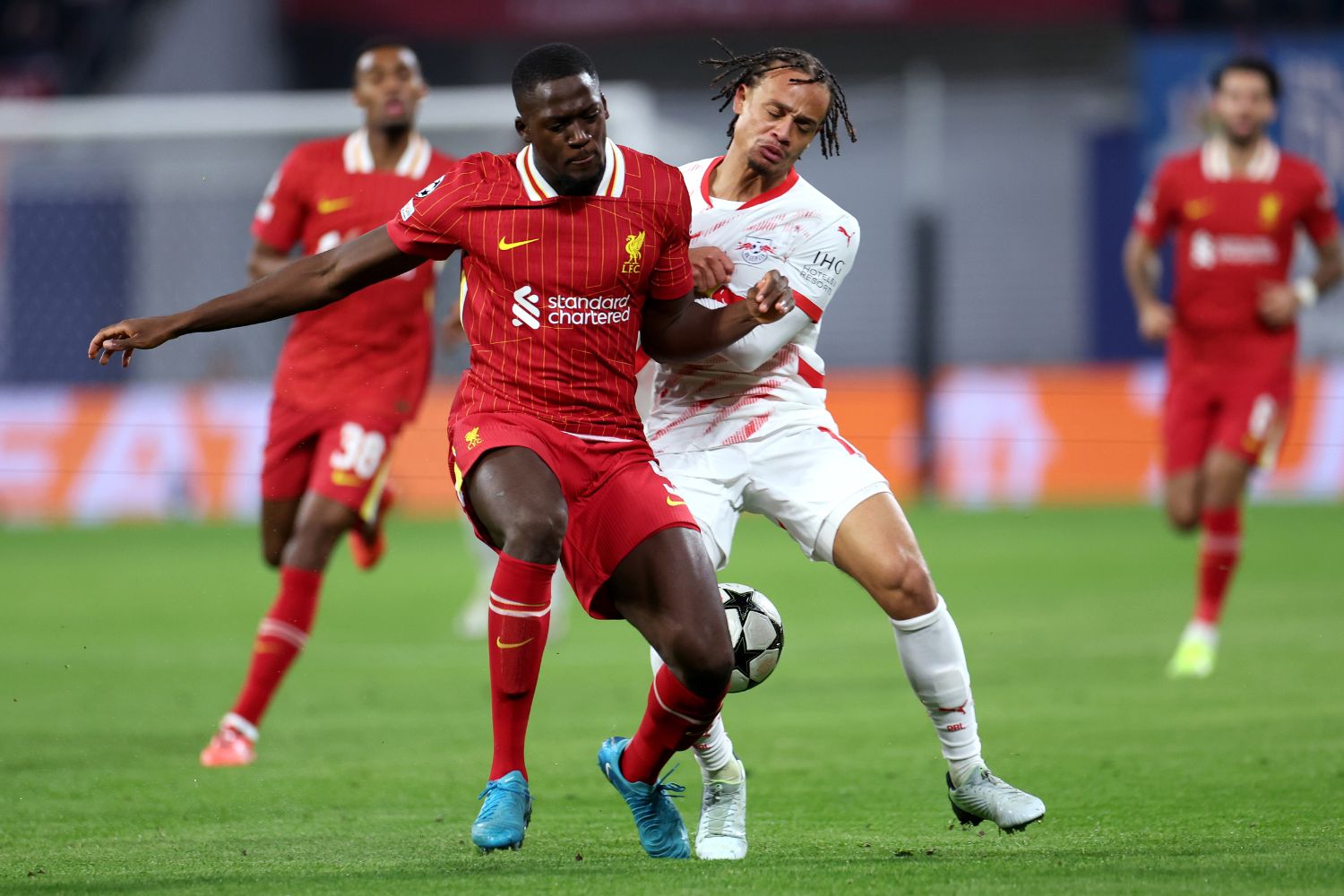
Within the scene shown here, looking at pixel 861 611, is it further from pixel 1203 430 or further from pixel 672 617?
pixel 672 617

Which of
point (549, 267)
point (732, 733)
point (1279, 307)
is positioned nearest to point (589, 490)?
point (549, 267)

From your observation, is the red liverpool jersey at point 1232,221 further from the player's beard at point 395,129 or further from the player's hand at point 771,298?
the player's hand at point 771,298

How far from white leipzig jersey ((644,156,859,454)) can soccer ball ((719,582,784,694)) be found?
1.63 ft

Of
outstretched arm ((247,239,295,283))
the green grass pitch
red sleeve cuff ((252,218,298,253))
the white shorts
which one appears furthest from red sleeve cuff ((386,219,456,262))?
red sleeve cuff ((252,218,298,253))

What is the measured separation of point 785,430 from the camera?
5.89 meters

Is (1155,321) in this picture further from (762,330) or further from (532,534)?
(532,534)

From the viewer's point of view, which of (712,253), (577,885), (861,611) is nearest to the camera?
(577,885)

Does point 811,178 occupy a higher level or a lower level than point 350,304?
lower

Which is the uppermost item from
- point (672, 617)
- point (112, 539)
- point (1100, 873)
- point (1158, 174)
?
point (1158, 174)

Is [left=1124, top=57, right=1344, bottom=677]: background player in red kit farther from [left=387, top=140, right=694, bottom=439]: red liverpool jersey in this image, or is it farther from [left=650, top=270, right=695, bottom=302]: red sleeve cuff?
[left=387, top=140, right=694, bottom=439]: red liverpool jersey

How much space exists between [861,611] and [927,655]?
670cm

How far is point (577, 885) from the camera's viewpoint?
4793mm

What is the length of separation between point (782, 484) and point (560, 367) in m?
0.82

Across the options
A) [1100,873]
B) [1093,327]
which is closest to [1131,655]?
[1100,873]
